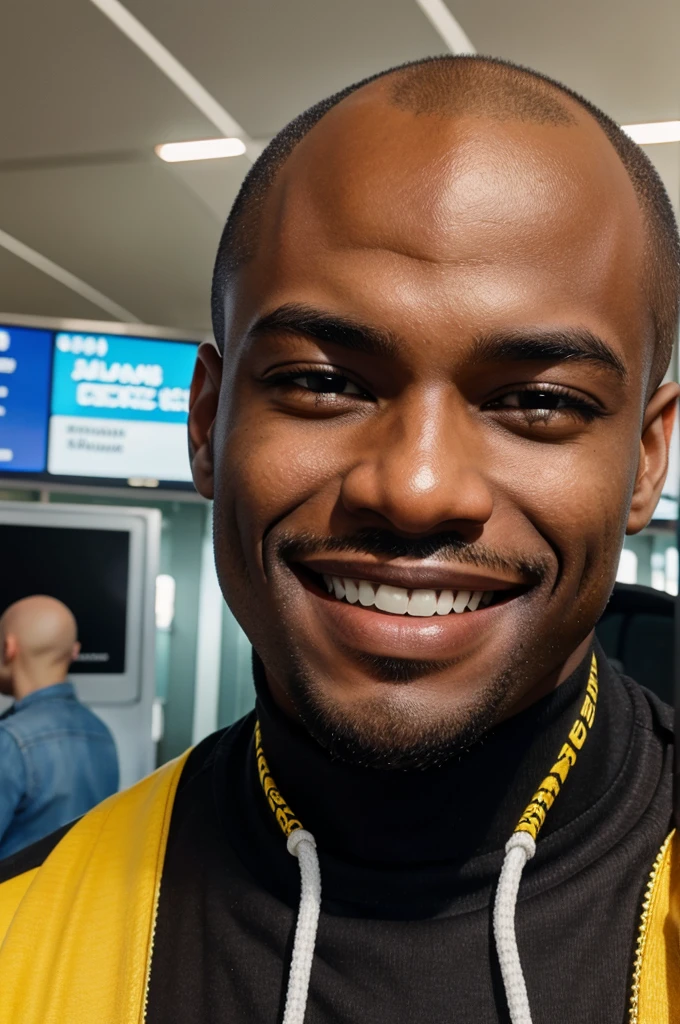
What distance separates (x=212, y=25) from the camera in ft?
8.20

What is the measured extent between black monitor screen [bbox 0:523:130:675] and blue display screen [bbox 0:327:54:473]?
441 millimetres

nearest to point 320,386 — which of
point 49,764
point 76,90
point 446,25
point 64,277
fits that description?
point 49,764

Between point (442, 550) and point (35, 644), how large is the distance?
108cm

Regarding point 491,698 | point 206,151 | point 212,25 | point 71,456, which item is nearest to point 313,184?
point 491,698

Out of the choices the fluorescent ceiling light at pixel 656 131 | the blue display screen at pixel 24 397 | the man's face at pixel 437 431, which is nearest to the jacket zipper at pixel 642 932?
the man's face at pixel 437 431

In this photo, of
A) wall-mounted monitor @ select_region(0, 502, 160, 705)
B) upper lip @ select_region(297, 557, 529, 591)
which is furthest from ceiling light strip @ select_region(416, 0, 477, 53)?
upper lip @ select_region(297, 557, 529, 591)

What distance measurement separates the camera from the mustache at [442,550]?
0.62 meters

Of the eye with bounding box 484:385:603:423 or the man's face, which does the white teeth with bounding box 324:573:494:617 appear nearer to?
the man's face

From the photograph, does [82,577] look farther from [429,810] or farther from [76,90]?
[76,90]

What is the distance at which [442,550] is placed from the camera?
616 mm

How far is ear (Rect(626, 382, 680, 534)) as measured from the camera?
0.74 metres

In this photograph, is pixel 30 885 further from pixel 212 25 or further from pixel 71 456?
pixel 212 25

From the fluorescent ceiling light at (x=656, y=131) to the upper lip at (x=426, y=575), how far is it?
2.58m

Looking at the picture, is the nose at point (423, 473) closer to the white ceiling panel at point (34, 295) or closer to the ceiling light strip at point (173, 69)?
the ceiling light strip at point (173, 69)
